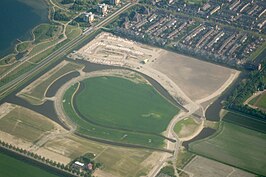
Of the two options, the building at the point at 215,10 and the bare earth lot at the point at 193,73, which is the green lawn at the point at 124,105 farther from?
the building at the point at 215,10

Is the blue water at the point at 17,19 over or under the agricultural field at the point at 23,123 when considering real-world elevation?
over

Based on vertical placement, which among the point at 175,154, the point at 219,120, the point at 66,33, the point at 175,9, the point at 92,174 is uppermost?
the point at 175,9

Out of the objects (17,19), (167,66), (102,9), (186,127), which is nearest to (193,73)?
(167,66)

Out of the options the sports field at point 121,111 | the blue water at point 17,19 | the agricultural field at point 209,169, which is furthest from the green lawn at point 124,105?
the blue water at point 17,19

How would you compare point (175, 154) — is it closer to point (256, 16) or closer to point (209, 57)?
point (209, 57)

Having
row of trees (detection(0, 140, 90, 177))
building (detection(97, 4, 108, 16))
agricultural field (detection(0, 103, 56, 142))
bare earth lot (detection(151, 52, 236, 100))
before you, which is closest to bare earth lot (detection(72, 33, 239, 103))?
bare earth lot (detection(151, 52, 236, 100))

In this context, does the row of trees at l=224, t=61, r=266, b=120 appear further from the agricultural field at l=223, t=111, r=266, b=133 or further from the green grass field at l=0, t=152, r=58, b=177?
the green grass field at l=0, t=152, r=58, b=177

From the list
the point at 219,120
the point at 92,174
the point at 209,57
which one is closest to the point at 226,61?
the point at 209,57
